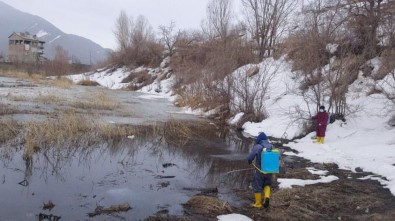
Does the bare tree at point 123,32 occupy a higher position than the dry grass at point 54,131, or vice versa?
the bare tree at point 123,32

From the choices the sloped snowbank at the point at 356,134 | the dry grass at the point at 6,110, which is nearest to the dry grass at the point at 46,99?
the dry grass at the point at 6,110

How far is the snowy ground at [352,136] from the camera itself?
1067 cm

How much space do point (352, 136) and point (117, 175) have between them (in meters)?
9.65

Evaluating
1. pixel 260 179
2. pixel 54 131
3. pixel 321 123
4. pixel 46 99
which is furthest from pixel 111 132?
pixel 46 99

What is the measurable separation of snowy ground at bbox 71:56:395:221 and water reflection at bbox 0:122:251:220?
1761 mm

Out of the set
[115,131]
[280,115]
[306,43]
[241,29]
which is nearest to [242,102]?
[280,115]

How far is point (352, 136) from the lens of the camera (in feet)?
48.5

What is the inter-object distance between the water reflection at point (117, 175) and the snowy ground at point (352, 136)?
5.78 ft

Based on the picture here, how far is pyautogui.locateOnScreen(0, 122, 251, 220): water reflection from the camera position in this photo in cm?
754

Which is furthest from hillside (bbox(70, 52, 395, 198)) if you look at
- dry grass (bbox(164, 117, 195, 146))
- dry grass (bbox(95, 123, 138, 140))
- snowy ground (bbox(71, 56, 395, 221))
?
dry grass (bbox(95, 123, 138, 140))

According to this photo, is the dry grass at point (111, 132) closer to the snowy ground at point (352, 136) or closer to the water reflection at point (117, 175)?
the water reflection at point (117, 175)

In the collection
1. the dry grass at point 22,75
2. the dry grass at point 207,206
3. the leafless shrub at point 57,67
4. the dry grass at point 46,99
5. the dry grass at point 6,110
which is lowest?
Result: the dry grass at point 207,206

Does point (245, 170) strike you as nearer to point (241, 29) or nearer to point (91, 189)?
point (91, 189)

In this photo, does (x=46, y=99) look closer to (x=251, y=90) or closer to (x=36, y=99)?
(x=36, y=99)
